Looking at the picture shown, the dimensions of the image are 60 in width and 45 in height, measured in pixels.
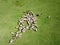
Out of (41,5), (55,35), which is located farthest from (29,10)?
(55,35)

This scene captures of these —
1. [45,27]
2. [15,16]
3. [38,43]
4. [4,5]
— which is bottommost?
[38,43]

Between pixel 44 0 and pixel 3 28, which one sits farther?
pixel 44 0

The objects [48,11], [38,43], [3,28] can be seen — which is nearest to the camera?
[38,43]

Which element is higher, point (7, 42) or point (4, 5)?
point (4, 5)

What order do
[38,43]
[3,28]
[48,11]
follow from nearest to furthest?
1. [38,43]
2. [3,28]
3. [48,11]

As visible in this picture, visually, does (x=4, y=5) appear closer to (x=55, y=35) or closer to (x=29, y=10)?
(x=29, y=10)

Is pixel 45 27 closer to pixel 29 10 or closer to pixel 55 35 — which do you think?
pixel 55 35

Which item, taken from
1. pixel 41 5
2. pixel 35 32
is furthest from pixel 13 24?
pixel 41 5
